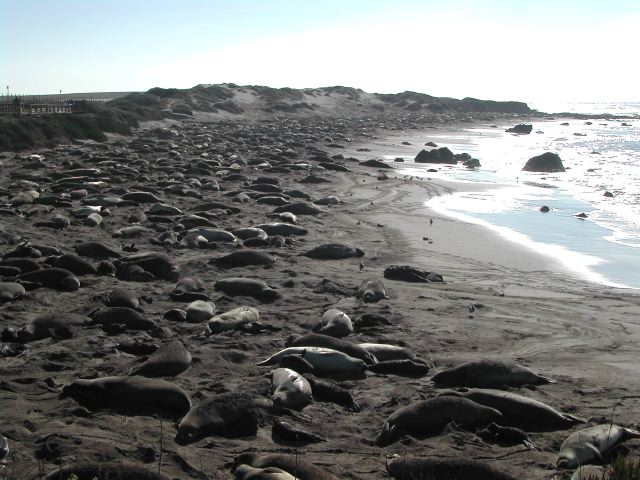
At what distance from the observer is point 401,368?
646 centimetres

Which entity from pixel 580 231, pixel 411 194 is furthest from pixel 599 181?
pixel 580 231

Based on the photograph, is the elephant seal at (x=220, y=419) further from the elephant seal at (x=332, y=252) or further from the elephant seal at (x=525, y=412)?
the elephant seal at (x=332, y=252)

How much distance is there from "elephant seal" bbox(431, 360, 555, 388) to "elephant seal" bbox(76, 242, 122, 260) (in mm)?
5969

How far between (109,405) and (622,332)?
5898 mm

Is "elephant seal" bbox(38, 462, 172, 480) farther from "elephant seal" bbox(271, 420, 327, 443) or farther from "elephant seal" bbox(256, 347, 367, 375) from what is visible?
"elephant seal" bbox(256, 347, 367, 375)

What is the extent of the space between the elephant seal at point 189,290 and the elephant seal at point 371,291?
203 centimetres

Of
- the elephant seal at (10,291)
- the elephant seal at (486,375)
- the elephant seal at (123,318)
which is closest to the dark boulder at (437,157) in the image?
the elephant seal at (10,291)

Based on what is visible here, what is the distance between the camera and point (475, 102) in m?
106

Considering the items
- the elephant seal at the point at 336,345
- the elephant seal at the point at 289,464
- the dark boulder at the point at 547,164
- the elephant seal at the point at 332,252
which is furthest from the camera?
the dark boulder at the point at 547,164

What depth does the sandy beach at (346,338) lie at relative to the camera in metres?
4.74

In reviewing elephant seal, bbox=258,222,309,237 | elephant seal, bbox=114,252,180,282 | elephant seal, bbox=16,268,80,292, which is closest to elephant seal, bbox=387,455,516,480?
elephant seal, bbox=16,268,80,292

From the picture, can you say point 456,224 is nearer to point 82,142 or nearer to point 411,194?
point 411,194

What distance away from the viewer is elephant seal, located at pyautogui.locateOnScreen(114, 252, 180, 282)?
9.54m

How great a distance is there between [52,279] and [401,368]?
480 centimetres
